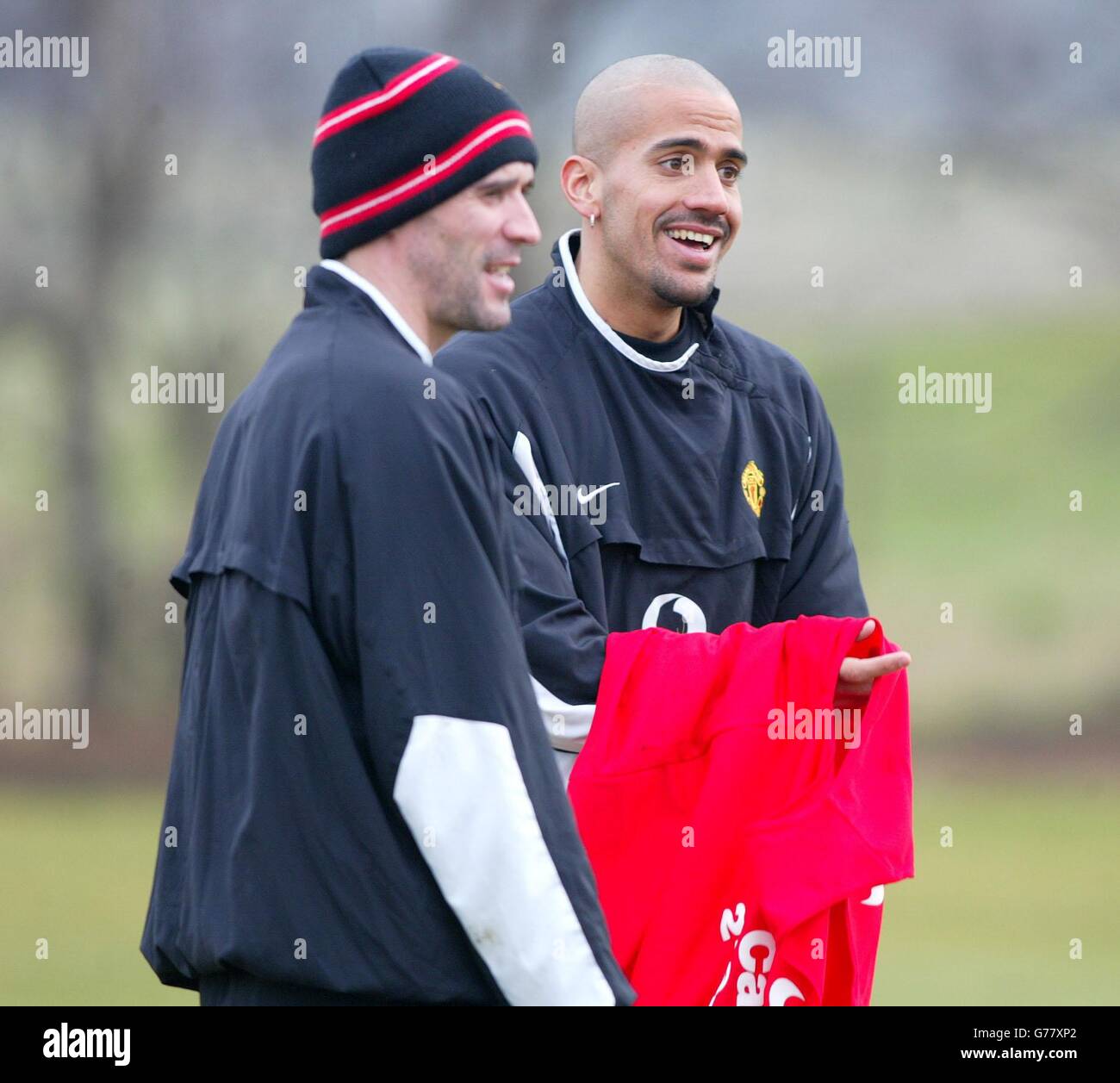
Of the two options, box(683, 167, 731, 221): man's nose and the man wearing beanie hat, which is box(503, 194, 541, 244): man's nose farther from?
box(683, 167, 731, 221): man's nose

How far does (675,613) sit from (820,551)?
12.7 inches

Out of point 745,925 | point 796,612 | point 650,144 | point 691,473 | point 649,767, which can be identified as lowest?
point 745,925

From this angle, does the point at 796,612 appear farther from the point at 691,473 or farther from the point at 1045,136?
the point at 1045,136

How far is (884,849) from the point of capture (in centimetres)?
232

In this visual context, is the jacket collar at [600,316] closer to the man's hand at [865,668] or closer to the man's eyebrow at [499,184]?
the man's hand at [865,668]

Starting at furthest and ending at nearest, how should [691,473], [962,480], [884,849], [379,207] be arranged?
[962,480] → [691,473] → [884,849] → [379,207]

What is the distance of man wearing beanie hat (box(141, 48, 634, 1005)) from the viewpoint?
61.6 inches

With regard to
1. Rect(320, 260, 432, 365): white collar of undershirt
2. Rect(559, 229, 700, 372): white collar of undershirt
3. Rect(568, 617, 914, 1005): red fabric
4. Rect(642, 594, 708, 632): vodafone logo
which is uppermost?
Rect(559, 229, 700, 372): white collar of undershirt

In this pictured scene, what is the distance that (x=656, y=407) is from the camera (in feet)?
8.79

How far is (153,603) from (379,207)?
5018mm

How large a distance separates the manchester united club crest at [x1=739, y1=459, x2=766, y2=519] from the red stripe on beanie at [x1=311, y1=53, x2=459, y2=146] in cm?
108

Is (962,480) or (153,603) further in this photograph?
(962,480)

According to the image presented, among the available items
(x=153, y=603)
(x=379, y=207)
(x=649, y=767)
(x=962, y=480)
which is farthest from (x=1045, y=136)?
(x=379, y=207)

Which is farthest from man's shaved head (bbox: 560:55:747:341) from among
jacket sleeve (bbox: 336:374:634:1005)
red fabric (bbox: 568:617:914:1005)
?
jacket sleeve (bbox: 336:374:634:1005)
